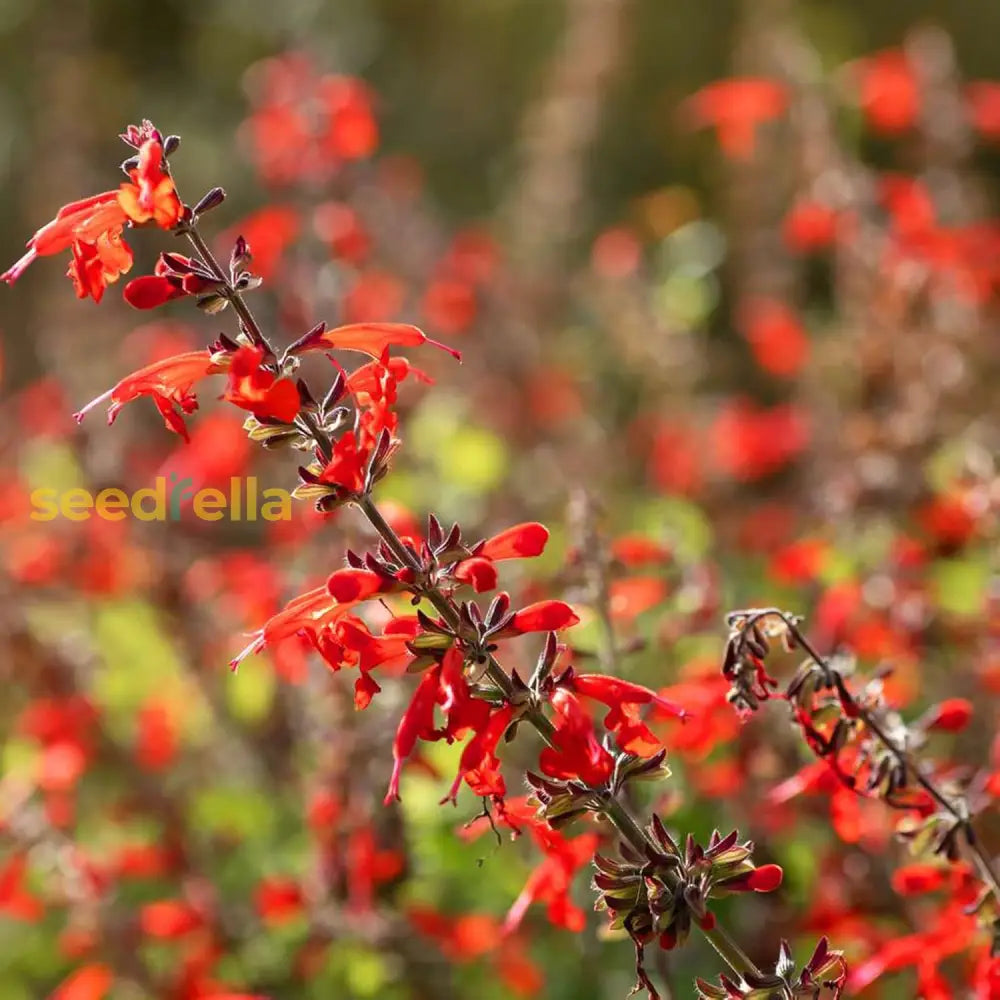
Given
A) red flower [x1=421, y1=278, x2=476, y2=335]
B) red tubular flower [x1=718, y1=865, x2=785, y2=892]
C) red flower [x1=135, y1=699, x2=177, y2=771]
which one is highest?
red flower [x1=421, y1=278, x2=476, y2=335]

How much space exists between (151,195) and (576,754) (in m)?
0.71

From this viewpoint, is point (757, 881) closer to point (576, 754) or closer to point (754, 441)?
point (576, 754)

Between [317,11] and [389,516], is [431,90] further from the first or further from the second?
[389,516]

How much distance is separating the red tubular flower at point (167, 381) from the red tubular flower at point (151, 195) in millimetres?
147

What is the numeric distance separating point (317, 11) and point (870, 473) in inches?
292

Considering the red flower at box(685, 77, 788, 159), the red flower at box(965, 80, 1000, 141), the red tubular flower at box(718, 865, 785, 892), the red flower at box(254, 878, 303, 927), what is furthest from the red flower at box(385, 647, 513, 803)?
the red flower at box(965, 80, 1000, 141)

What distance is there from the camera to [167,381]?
4.69ft

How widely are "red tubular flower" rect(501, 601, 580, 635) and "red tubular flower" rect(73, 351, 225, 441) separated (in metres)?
0.41

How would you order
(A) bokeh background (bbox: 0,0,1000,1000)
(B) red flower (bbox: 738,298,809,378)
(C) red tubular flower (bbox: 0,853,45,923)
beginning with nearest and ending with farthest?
(A) bokeh background (bbox: 0,0,1000,1000), (C) red tubular flower (bbox: 0,853,45,923), (B) red flower (bbox: 738,298,809,378)

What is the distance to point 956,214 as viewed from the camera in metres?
4.48

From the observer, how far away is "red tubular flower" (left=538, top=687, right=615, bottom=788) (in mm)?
1321

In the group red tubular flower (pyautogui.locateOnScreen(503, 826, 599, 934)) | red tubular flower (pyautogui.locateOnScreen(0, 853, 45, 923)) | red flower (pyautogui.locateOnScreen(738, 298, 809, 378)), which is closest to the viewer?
red tubular flower (pyautogui.locateOnScreen(503, 826, 599, 934))

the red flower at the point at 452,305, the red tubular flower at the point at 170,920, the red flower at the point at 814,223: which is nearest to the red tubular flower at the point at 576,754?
the red tubular flower at the point at 170,920

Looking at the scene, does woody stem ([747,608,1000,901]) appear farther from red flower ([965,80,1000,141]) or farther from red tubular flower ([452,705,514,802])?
red flower ([965,80,1000,141])
